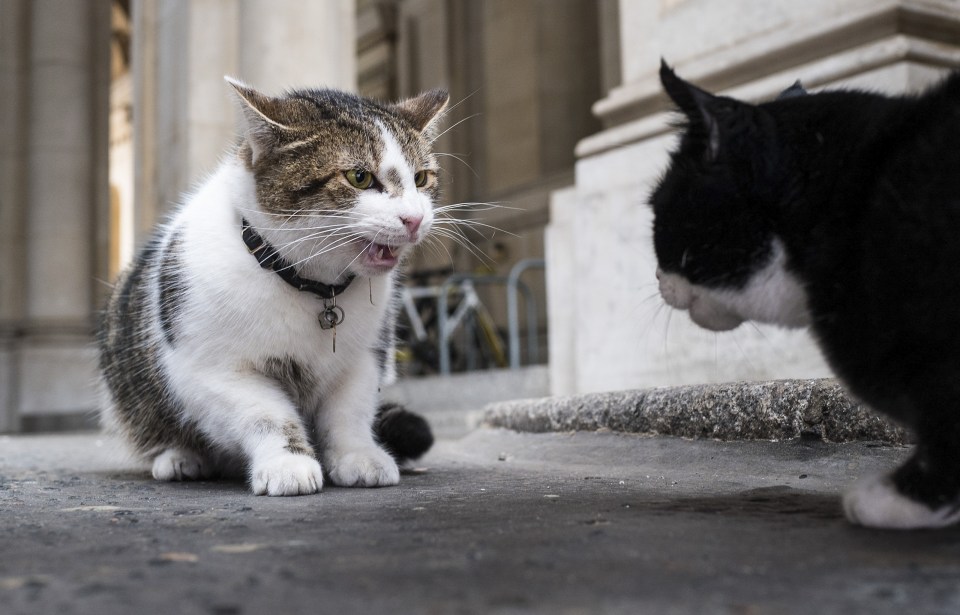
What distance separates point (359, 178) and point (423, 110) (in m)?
0.50

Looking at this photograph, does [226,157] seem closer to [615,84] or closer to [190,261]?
[190,261]

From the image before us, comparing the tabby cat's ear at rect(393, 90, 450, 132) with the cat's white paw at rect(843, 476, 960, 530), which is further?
the tabby cat's ear at rect(393, 90, 450, 132)

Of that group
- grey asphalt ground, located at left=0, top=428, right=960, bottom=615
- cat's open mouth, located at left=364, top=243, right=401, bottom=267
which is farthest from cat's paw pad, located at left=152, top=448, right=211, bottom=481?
cat's open mouth, located at left=364, top=243, right=401, bottom=267

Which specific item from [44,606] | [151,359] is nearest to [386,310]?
Answer: [151,359]

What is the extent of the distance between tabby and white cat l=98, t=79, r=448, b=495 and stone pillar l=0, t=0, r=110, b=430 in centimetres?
881

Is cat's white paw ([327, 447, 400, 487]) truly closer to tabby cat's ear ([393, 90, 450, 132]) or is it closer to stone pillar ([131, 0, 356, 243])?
tabby cat's ear ([393, 90, 450, 132])

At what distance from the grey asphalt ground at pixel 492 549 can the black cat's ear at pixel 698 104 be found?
65cm

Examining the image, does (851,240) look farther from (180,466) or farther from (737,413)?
(180,466)

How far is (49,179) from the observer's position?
35.9ft

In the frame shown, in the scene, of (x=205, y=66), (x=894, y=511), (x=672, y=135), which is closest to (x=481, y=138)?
(x=205, y=66)

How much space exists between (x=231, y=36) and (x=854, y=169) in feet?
16.9

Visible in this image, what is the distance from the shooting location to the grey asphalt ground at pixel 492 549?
102cm

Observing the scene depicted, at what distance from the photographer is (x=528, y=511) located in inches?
67.6

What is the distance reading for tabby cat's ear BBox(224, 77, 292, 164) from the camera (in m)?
2.33
